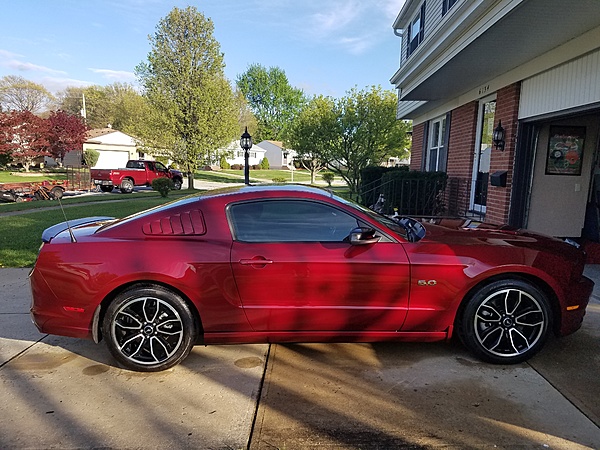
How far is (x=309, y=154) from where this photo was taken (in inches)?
774

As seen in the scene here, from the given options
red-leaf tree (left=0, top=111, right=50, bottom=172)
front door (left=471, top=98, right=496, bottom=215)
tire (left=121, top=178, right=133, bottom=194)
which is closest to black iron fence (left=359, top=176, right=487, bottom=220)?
front door (left=471, top=98, right=496, bottom=215)

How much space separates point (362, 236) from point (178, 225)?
1.47 m

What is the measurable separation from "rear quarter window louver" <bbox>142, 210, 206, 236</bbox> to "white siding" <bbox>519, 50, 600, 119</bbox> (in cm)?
517

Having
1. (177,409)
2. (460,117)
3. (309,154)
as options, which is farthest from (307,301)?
(309,154)

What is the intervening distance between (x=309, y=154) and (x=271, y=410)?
57.7 feet

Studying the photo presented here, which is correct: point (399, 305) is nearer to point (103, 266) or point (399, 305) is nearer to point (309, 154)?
point (103, 266)

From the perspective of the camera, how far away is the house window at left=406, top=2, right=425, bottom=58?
40.7ft

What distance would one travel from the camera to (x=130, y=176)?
2495cm

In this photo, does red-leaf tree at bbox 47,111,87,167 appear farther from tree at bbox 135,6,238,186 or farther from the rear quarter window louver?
the rear quarter window louver

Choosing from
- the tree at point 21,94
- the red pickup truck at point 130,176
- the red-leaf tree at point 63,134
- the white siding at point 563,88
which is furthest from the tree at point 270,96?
the white siding at point 563,88

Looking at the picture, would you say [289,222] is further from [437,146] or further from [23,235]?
[437,146]

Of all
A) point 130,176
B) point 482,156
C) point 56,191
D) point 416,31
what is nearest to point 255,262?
point 482,156

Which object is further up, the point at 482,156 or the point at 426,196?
the point at 482,156

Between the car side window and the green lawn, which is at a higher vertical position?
the car side window
